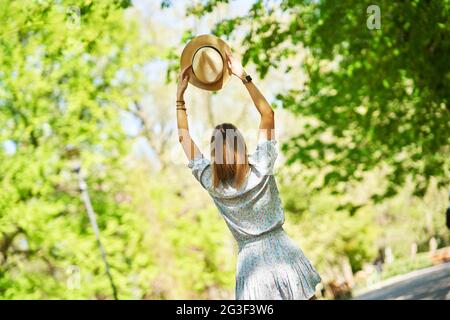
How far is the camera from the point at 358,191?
97.2ft

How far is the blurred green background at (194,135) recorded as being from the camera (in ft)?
27.7

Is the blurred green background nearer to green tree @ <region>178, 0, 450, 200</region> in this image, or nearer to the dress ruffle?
green tree @ <region>178, 0, 450, 200</region>

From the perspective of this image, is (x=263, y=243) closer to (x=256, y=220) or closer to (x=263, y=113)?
(x=256, y=220)

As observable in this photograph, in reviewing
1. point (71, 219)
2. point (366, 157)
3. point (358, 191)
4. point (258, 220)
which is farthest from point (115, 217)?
point (258, 220)

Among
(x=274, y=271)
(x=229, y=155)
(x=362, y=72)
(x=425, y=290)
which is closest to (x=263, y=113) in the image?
(x=229, y=155)

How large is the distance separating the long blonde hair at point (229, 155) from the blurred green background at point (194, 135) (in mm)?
414

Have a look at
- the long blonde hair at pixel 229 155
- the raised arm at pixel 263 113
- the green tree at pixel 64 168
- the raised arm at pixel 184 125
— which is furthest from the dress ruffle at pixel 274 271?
the green tree at pixel 64 168

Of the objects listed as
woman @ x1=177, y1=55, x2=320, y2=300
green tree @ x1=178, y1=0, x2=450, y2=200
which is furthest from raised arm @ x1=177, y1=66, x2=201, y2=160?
green tree @ x1=178, y1=0, x2=450, y2=200

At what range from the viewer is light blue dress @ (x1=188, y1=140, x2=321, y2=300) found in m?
2.76

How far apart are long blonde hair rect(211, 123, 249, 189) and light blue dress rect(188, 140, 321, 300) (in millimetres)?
49

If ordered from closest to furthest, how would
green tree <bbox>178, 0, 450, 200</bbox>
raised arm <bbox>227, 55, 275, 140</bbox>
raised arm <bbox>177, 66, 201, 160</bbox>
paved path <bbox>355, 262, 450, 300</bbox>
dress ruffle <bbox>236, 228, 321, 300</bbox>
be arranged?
dress ruffle <bbox>236, 228, 321, 300</bbox>
raised arm <bbox>227, 55, 275, 140</bbox>
raised arm <bbox>177, 66, 201, 160</bbox>
green tree <bbox>178, 0, 450, 200</bbox>
paved path <bbox>355, 262, 450, 300</bbox>

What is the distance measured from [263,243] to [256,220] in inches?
4.1

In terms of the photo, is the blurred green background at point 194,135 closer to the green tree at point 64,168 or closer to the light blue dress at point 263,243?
the green tree at point 64,168
